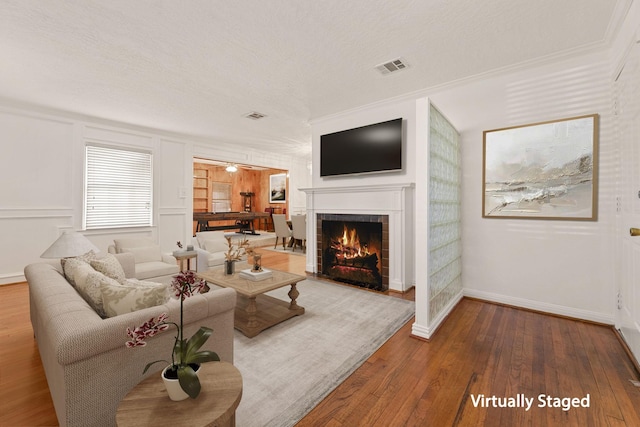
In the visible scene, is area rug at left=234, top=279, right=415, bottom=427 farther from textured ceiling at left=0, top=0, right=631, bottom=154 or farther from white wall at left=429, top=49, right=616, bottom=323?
textured ceiling at left=0, top=0, right=631, bottom=154

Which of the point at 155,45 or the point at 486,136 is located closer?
the point at 155,45

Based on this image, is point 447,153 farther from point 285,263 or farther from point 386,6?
point 285,263

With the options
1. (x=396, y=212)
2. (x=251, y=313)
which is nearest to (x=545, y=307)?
(x=396, y=212)

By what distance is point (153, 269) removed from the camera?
3600 millimetres

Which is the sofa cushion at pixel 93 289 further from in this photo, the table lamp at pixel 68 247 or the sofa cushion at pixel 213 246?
the sofa cushion at pixel 213 246

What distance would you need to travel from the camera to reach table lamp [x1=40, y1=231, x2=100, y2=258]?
2.13 m

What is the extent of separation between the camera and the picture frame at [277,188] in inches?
436

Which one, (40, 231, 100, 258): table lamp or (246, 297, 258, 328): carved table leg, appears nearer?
(40, 231, 100, 258): table lamp

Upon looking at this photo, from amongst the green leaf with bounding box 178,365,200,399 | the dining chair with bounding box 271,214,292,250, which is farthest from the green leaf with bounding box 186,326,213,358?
the dining chair with bounding box 271,214,292,250

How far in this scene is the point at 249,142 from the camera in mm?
6445

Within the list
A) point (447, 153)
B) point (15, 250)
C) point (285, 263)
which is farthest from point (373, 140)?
point (15, 250)

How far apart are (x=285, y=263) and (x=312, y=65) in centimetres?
380

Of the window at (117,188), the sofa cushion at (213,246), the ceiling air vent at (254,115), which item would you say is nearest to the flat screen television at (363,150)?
the ceiling air vent at (254,115)

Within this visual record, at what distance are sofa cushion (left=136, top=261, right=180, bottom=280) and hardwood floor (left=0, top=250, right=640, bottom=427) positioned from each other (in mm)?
1057
